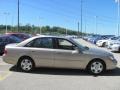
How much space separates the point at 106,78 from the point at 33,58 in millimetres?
2957

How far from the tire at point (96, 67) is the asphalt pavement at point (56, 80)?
0.70 feet

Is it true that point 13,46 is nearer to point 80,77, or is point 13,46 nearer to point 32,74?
point 32,74

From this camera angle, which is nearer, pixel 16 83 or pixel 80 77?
pixel 16 83

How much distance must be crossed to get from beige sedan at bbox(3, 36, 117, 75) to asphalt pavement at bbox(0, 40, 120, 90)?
330 millimetres

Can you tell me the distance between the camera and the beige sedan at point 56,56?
10.8 metres

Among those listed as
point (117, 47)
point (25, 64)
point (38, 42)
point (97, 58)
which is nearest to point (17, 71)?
point (25, 64)

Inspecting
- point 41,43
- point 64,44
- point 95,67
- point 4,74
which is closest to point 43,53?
point 41,43

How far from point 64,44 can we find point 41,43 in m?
0.93

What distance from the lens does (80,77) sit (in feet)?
33.2

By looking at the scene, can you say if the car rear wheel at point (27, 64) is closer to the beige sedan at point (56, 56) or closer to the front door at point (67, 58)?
the beige sedan at point (56, 56)

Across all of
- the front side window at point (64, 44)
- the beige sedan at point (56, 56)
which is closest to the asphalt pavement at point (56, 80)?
the beige sedan at point (56, 56)

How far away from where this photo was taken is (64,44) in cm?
1098

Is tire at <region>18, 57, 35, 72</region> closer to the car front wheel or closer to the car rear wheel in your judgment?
the car rear wheel

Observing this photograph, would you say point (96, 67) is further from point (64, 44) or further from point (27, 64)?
point (27, 64)
